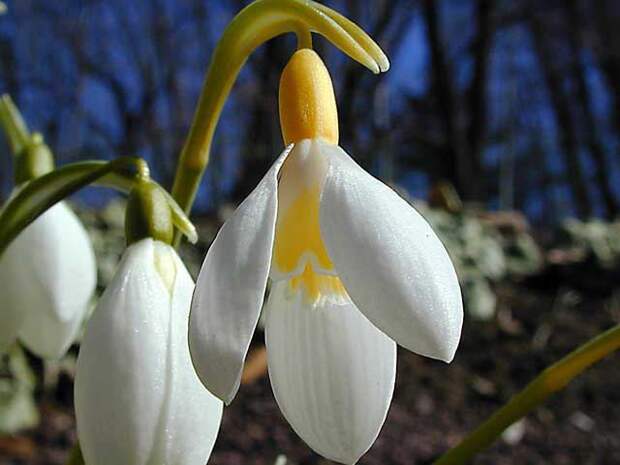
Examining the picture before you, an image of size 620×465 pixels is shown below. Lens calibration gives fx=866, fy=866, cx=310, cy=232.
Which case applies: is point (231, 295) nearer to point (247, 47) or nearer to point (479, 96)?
point (247, 47)

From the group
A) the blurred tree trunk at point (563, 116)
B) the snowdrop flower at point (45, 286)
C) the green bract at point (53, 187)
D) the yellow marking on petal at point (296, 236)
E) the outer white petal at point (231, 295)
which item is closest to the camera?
the outer white petal at point (231, 295)

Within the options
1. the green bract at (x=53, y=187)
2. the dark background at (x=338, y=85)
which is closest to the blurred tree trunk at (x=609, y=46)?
the dark background at (x=338, y=85)

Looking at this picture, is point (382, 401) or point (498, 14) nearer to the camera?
point (382, 401)

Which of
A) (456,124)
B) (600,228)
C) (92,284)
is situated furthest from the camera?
(456,124)

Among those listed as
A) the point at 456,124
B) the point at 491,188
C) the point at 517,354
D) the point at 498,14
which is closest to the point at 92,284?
the point at 517,354

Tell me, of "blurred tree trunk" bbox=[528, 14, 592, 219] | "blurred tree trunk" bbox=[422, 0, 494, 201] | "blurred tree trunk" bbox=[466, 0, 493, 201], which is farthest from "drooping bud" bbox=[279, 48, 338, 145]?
"blurred tree trunk" bbox=[528, 14, 592, 219]

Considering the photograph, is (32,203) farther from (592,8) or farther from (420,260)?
(592,8)

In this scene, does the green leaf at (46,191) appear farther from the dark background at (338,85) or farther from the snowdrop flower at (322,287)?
the dark background at (338,85)
